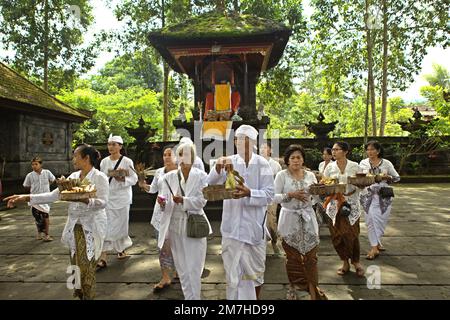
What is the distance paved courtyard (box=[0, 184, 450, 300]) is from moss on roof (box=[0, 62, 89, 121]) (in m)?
6.94

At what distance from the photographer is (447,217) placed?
832cm

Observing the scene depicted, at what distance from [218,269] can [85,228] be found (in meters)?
2.18

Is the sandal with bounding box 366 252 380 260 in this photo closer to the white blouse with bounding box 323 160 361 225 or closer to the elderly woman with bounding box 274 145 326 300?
the white blouse with bounding box 323 160 361 225

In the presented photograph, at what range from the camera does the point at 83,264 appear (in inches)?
139

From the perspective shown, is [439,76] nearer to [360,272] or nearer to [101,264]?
[360,272]

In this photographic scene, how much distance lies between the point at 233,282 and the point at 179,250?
2.48ft

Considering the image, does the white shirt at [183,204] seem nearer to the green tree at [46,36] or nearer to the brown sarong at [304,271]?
the brown sarong at [304,271]

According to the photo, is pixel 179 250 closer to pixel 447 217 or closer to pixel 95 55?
pixel 447 217

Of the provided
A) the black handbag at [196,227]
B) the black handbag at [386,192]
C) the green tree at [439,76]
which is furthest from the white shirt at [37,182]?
the green tree at [439,76]

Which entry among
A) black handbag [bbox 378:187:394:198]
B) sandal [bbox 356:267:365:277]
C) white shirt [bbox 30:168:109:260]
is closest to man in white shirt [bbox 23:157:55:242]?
white shirt [bbox 30:168:109:260]

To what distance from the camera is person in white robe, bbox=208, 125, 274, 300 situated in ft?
11.0

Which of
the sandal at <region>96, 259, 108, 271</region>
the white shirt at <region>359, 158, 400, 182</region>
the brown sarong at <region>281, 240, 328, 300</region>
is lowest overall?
the sandal at <region>96, 259, 108, 271</region>

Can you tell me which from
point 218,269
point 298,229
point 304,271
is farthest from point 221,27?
point 304,271
